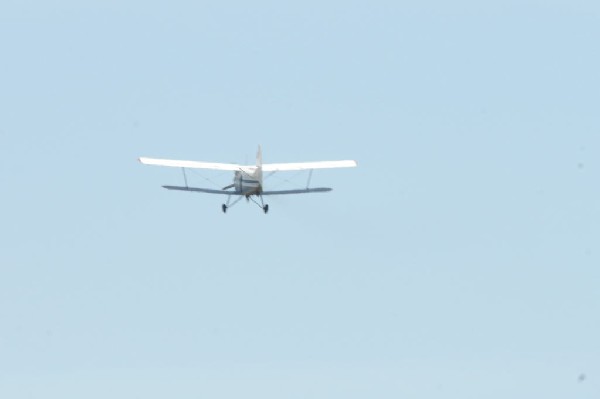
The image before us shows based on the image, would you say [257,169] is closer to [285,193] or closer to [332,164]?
[285,193]

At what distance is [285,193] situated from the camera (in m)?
102

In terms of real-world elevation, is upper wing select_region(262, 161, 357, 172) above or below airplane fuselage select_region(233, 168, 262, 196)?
above

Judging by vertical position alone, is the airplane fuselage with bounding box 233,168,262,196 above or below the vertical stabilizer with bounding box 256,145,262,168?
below

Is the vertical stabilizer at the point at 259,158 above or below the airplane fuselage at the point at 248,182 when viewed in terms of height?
above

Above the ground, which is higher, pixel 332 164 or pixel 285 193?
pixel 332 164

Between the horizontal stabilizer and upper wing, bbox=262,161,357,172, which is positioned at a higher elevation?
upper wing, bbox=262,161,357,172

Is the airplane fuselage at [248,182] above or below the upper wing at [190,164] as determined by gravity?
below

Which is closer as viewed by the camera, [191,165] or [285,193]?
[285,193]

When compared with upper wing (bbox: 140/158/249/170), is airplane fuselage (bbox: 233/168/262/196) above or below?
below

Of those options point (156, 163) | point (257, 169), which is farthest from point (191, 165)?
point (257, 169)

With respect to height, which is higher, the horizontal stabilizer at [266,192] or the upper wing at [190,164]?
the upper wing at [190,164]

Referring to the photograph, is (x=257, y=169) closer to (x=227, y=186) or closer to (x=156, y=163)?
(x=227, y=186)

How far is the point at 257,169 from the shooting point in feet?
339

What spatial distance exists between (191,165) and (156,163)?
2.63 meters
